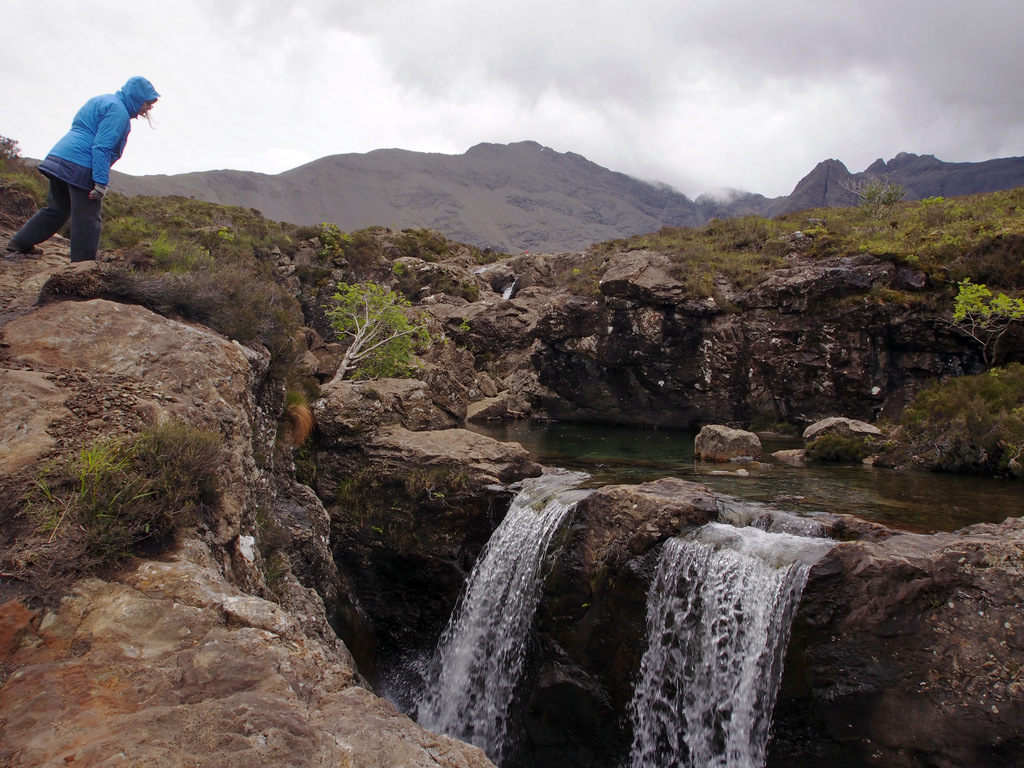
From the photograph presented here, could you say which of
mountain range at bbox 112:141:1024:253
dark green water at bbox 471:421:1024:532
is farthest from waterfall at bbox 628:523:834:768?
mountain range at bbox 112:141:1024:253

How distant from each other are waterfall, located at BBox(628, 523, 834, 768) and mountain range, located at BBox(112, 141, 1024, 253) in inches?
3785

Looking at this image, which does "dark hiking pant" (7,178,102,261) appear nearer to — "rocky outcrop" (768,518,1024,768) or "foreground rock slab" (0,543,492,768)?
"foreground rock slab" (0,543,492,768)

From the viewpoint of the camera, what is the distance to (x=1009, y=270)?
1627cm

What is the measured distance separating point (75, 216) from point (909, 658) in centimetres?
1084

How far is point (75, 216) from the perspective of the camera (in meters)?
6.80

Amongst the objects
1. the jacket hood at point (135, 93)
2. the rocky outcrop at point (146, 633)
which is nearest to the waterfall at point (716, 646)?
the rocky outcrop at point (146, 633)

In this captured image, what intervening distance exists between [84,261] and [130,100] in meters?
2.09

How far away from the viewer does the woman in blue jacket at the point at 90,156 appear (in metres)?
6.52

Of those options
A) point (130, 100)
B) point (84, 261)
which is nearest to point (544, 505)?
point (84, 261)

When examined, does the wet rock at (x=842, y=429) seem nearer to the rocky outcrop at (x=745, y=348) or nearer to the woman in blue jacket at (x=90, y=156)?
the rocky outcrop at (x=745, y=348)

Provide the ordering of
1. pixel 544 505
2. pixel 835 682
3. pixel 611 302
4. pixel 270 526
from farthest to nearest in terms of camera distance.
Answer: pixel 611 302
pixel 544 505
pixel 270 526
pixel 835 682

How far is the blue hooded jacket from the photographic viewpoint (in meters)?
6.51

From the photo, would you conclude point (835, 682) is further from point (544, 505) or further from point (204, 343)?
point (204, 343)

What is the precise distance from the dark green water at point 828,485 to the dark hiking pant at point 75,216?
8.93 metres
